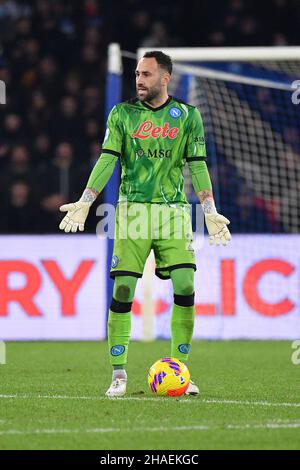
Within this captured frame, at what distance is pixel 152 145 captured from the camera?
700cm

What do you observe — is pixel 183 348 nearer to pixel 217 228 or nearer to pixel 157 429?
pixel 217 228

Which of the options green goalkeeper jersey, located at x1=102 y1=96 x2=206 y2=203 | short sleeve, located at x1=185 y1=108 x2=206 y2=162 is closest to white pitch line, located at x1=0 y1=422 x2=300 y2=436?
green goalkeeper jersey, located at x1=102 y1=96 x2=206 y2=203

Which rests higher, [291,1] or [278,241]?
[291,1]

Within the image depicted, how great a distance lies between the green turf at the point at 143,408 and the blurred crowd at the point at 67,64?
4.52 metres

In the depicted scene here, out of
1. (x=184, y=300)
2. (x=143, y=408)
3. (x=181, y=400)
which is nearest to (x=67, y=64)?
(x=184, y=300)

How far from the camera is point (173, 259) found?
695 centimetres

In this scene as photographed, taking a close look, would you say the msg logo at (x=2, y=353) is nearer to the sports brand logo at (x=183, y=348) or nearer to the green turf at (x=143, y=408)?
the green turf at (x=143, y=408)

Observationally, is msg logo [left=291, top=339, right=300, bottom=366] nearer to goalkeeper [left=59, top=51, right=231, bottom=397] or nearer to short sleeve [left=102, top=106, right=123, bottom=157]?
goalkeeper [left=59, top=51, right=231, bottom=397]

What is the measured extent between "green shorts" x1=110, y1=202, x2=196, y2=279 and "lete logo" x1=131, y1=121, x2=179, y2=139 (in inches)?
17.5

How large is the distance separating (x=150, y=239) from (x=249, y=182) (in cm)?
739

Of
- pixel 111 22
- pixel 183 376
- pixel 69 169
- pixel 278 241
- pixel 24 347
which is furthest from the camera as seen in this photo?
pixel 111 22
